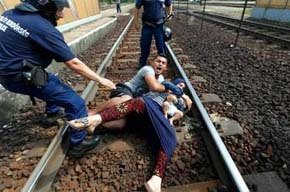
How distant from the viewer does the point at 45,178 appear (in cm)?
268

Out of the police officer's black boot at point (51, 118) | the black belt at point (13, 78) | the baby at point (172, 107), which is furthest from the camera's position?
the police officer's black boot at point (51, 118)

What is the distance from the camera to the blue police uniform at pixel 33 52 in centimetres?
268

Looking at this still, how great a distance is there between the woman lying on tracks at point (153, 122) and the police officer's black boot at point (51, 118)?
0.85 metres

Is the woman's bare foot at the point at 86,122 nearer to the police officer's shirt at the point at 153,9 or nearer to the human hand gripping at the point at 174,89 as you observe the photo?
the human hand gripping at the point at 174,89

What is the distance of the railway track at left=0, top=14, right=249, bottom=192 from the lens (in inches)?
102

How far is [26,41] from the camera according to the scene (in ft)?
8.98

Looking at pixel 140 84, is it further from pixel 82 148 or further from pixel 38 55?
pixel 38 55

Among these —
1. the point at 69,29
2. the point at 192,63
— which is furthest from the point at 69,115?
the point at 69,29

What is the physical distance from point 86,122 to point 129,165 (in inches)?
25.8

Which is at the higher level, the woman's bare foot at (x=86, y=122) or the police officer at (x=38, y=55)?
the police officer at (x=38, y=55)

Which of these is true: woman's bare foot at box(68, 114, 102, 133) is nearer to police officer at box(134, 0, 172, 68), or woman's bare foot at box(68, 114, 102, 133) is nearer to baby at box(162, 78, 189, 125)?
baby at box(162, 78, 189, 125)

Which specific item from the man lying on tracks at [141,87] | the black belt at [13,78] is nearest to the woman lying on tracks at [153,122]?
the man lying on tracks at [141,87]

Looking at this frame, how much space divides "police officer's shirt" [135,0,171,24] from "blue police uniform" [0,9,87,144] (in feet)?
10.1

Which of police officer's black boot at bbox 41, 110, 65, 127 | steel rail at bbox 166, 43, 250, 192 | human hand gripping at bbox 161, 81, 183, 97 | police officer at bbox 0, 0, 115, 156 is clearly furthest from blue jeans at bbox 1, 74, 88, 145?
steel rail at bbox 166, 43, 250, 192
